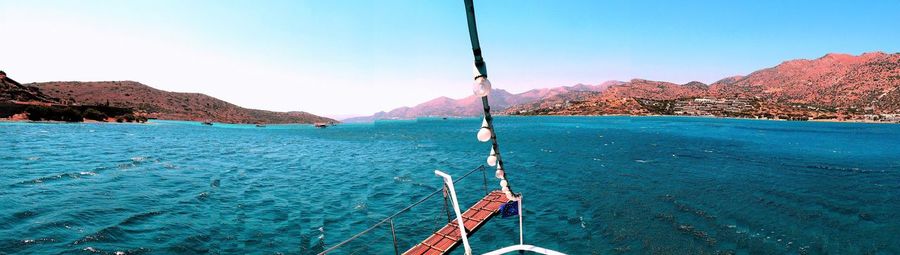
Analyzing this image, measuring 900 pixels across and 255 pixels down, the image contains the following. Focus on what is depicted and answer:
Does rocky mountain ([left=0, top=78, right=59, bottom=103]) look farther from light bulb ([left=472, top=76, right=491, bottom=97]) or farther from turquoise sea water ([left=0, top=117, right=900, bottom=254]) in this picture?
light bulb ([left=472, top=76, right=491, bottom=97])

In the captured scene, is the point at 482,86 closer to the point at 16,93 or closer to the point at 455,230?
the point at 455,230

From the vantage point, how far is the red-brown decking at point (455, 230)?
15.1 meters

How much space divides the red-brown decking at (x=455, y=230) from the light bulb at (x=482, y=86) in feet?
40.3

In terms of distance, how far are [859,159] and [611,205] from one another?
51902 millimetres

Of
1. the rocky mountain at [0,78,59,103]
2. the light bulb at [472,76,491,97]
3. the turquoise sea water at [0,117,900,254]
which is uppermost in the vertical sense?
the rocky mountain at [0,78,59,103]

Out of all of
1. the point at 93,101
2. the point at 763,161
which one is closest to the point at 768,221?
the point at 763,161

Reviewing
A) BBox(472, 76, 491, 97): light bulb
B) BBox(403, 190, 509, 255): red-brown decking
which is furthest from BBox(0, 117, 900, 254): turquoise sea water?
BBox(472, 76, 491, 97): light bulb

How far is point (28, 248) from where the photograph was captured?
1527 cm

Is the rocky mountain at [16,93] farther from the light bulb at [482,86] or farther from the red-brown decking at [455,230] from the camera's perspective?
the light bulb at [482,86]

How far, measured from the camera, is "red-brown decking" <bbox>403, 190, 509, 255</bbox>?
49.4 ft

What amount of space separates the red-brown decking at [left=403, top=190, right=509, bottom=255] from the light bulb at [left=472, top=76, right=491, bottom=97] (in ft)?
40.3

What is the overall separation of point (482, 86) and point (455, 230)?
14.0m

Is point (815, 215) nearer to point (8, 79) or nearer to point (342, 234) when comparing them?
point (342, 234)

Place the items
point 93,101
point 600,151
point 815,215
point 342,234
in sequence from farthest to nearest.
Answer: point 93,101 < point 600,151 < point 815,215 < point 342,234
